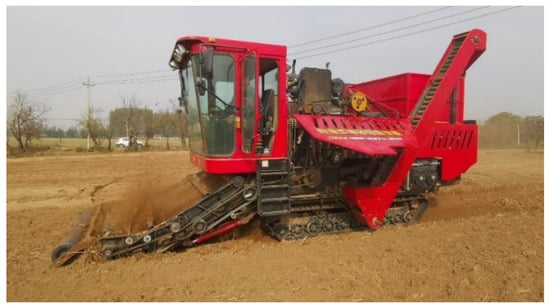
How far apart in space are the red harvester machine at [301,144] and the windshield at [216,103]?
1 cm

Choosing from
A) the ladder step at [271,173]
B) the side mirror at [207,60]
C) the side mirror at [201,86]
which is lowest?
the ladder step at [271,173]

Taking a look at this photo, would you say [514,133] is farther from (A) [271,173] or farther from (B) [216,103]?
(B) [216,103]

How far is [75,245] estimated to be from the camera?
15.4ft

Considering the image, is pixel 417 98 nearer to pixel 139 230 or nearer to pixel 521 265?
pixel 521 265

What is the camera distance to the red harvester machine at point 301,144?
505 centimetres

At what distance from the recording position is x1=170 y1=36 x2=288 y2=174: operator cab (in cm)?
500

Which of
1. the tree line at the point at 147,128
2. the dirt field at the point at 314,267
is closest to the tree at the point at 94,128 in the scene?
the tree line at the point at 147,128

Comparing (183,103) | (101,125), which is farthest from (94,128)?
(183,103)

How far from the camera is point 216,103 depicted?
504cm

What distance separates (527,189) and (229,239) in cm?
877

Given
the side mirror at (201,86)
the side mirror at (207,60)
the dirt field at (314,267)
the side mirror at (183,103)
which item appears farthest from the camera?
the side mirror at (183,103)

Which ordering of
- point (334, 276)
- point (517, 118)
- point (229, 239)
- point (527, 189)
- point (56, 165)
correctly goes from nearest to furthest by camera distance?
point (334, 276)
point (229, 239)
point (527, 189)
point (56, 165)
point (517, 118)

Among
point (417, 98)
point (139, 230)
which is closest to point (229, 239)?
point (139, 230)

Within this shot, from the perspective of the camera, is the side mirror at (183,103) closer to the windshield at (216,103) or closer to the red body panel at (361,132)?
the windshield at (216,103)
